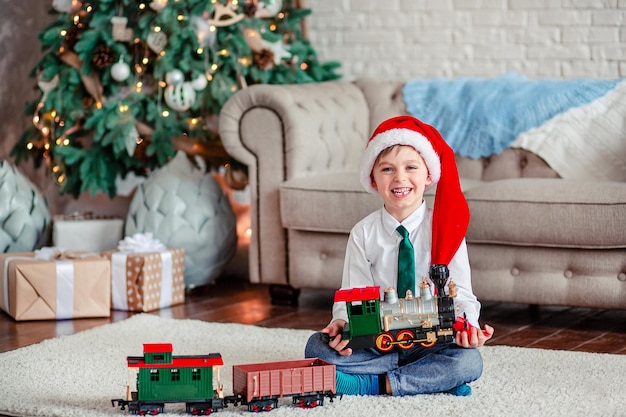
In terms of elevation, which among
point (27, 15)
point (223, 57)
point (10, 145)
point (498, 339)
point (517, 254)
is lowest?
point (498, 339)

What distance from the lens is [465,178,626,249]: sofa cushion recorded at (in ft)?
9.17

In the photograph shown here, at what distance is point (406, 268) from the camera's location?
7.16ft

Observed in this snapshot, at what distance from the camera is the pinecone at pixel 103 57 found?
12.3ft

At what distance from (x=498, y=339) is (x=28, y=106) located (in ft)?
7.41

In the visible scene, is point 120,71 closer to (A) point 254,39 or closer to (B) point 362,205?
(A) point 254,39

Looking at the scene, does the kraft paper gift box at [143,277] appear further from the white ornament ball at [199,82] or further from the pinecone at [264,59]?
the pinecone at [264,59]

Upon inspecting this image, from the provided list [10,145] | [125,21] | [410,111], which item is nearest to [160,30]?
[125,21]

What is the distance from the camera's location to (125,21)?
3.78m

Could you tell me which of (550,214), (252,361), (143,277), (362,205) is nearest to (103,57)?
(143,277)

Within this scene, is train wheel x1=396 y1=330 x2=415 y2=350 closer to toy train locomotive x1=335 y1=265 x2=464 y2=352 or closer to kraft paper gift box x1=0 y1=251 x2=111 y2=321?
toy train locomotive x1=335 y1=265 x2=464 y2=352

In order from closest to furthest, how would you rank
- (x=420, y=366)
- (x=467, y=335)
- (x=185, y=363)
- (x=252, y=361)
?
1. (x=185, y=363)
2. (x=467, y=335)
3. (x=420, y=366)
4. (x=252, y=361)

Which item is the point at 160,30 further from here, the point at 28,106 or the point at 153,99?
the point at 28,106

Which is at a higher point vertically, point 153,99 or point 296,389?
point 153,99

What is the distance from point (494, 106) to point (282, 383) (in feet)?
6.11
